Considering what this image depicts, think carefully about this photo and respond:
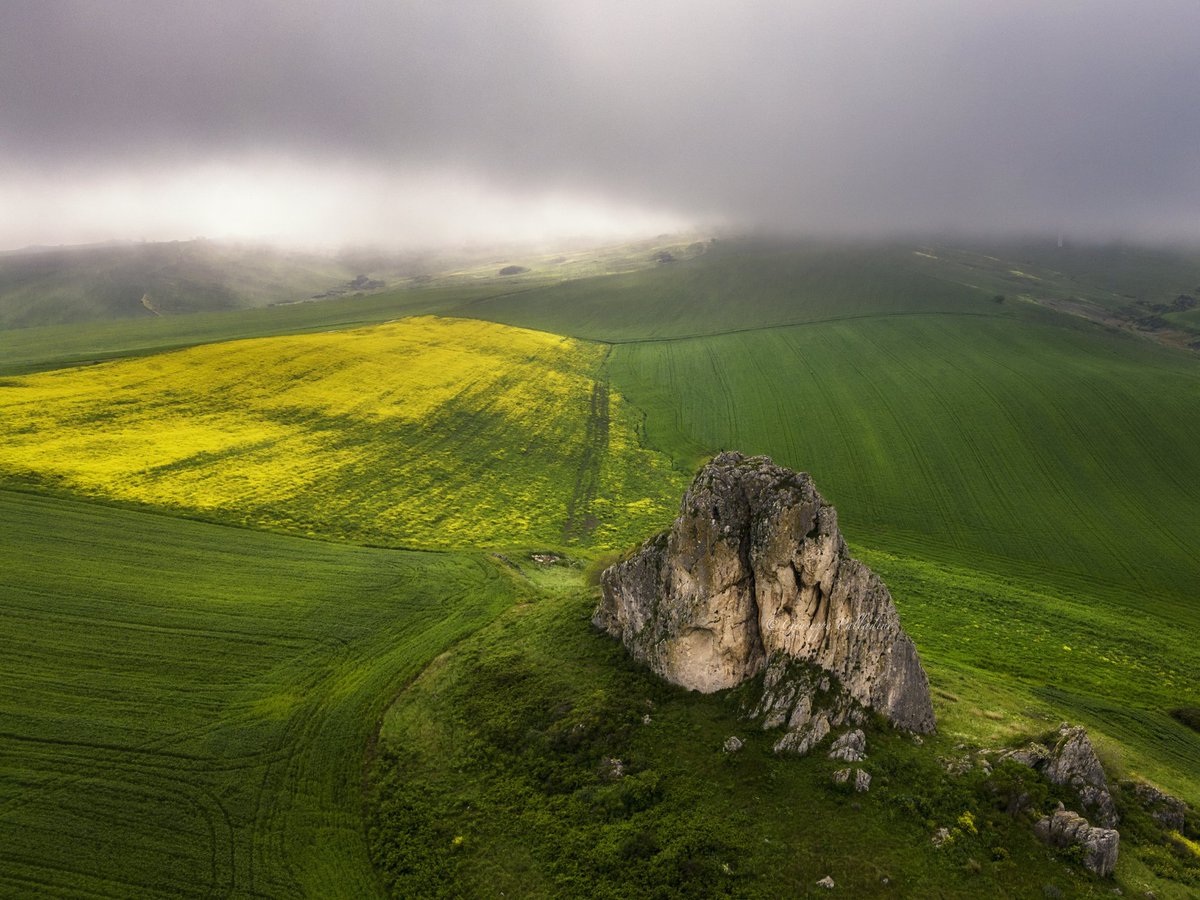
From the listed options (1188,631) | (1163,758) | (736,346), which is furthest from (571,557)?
(736,346)

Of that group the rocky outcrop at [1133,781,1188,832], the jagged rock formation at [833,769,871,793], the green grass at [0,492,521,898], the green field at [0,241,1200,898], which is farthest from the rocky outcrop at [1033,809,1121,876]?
the green grass at [0,492,521,898]

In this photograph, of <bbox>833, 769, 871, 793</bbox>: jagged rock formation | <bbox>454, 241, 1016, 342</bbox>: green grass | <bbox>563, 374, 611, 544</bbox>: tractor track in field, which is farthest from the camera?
<bbox>454, 241, 1016, 342</bbox>: green grass

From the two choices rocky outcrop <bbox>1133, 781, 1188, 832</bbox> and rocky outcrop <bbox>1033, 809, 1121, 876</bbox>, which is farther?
rocky outcrop <bbox>1133, 781, 1188, 832</bbox>

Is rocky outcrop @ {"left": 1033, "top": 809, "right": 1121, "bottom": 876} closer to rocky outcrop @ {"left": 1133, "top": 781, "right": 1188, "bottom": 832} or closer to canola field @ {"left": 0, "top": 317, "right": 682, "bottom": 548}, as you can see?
rocky outcrop @ {"left": 1133, "top": 781, "right": 1188, "bottom": 832}

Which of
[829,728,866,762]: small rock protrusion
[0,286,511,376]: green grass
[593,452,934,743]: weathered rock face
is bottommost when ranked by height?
[829,728,866,762]: small rock protrusion

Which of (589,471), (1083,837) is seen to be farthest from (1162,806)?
(589,471)

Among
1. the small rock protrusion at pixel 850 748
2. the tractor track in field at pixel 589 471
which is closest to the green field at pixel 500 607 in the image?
the tractor track in field at pixel 589 471
